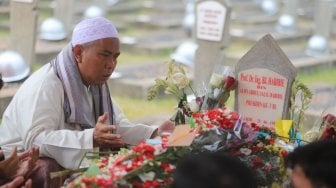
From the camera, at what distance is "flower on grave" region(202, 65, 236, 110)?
491cm

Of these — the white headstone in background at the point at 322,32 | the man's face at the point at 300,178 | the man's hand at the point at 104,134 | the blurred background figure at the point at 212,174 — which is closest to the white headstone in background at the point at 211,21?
the white headstone in background at the point at 322,32

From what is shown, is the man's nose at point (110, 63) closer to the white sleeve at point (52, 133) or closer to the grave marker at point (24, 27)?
the white sleeve at point (52, 133)

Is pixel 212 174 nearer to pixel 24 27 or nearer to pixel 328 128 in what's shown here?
pixel 328 128

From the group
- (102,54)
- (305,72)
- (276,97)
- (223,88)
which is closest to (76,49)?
(102,54)

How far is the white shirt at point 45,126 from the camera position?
433cm

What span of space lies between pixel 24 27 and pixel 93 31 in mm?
4959

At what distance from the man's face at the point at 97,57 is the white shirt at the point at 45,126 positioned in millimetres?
189

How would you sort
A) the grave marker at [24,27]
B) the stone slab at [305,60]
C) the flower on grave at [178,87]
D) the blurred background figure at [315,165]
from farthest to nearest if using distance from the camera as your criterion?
the stone slab at [305,60], the grave marker at [24,27], the flower on grave at [178,87], the blurred background figure at [315,165]

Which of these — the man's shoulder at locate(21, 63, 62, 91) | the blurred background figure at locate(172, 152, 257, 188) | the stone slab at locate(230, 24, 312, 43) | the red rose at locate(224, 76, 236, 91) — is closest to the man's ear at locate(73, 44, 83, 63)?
the man's shoulder at locate(21, 63, 62, 91)

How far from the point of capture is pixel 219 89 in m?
4.93

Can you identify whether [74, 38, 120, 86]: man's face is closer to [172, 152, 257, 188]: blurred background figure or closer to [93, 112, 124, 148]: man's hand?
[93, 112, 124, 148]: man's hand

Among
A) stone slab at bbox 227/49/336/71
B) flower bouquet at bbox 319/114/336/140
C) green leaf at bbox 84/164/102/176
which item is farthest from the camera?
stone slab at bbox 227/49/336/71

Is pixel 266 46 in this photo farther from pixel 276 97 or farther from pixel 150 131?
pixel 150 131

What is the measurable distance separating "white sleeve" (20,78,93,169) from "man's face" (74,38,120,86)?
0.22 metres
